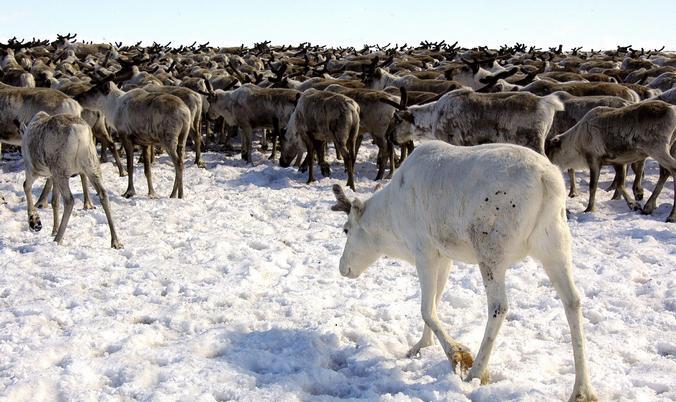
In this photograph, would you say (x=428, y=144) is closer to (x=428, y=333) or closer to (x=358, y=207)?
(x=358, y=207)

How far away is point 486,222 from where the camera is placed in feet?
12.8

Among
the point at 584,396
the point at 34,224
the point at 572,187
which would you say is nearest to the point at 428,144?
the point at 584,396

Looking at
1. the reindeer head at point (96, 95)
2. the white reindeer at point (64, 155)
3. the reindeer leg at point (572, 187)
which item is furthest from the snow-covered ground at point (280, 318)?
the reindeer head at point (96, 95)

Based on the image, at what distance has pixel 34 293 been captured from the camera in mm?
5652

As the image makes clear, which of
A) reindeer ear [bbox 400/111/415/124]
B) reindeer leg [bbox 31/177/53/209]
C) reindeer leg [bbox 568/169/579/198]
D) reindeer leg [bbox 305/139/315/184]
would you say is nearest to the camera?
reindeer leg [bbox 31/177/53/209]

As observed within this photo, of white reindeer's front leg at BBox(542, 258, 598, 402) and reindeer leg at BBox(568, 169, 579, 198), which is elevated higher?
white reindeer's front leg at BBox(542, 258, 598, 402)

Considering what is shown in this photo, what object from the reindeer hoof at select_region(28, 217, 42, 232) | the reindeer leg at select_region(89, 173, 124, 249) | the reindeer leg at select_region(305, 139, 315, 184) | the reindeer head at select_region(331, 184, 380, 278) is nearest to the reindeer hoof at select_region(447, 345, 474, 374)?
the reindeer head at select_region(331, 184, 380, 278)

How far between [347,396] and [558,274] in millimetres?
1456

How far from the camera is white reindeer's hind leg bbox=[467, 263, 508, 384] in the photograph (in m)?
3.96

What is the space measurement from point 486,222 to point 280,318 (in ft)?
6.77

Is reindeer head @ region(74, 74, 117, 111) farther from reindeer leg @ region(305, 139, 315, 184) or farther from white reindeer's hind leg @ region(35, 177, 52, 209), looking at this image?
reindeer leg @ region(305, 139, 315, 184)

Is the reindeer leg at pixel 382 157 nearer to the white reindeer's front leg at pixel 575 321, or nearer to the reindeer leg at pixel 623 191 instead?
the reindeer leg at pixel 623 191

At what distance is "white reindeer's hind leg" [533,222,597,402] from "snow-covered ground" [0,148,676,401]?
0.18m

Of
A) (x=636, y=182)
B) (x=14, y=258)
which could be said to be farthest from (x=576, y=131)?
(x=14, y=258)
